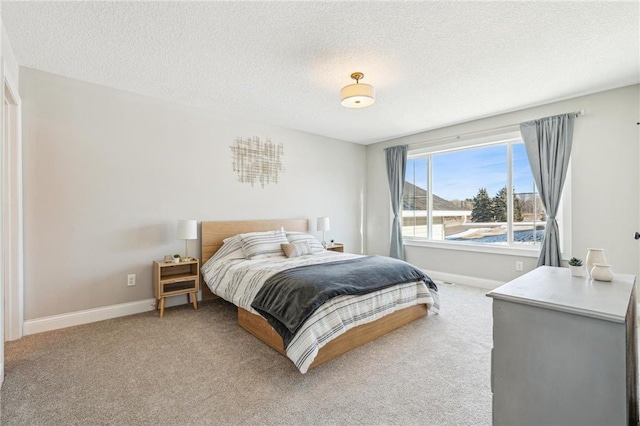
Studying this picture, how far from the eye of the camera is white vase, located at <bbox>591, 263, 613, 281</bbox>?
1472 mm

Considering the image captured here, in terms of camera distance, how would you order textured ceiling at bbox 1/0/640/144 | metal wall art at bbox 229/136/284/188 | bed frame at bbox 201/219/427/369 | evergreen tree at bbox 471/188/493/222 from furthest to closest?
evergreen tree at bbox 471/188/493/222
metal wall art at bbox 229/136/284/188
bed frame at bbox 201/219/427/369
textured ceiling at bbox 1/0/640/144

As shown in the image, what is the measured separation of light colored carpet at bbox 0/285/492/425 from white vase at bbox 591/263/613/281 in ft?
3.16

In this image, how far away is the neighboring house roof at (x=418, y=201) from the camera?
4.96m

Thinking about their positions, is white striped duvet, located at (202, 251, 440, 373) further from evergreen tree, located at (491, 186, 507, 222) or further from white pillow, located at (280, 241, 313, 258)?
evergreen tree, located at (491, 186, 507, 222)

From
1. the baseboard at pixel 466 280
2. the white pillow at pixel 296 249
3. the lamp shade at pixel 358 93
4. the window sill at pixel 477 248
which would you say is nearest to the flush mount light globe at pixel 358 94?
the lamp shade at pixel 358 93

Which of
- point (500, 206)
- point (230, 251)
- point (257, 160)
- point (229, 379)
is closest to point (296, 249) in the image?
point (230, 251)

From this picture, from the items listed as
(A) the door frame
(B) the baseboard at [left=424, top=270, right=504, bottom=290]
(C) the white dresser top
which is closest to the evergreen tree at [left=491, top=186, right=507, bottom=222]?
(B) the baseboard at [left=424, top=270, right=504, bottom=290]

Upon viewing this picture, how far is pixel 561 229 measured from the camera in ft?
12.0

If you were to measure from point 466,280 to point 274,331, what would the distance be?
3.40 meters

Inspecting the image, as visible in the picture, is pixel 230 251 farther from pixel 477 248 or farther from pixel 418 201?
pixel 477 248

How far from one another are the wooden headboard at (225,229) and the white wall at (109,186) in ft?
0.41

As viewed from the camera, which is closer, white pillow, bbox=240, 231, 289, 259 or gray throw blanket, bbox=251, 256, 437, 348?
gray throw blanket, bbox=251, 256, 437, 348

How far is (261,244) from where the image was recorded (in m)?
3.66

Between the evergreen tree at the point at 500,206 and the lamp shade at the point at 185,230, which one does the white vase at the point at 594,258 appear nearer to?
the evergreen tree at the point at 500,206
